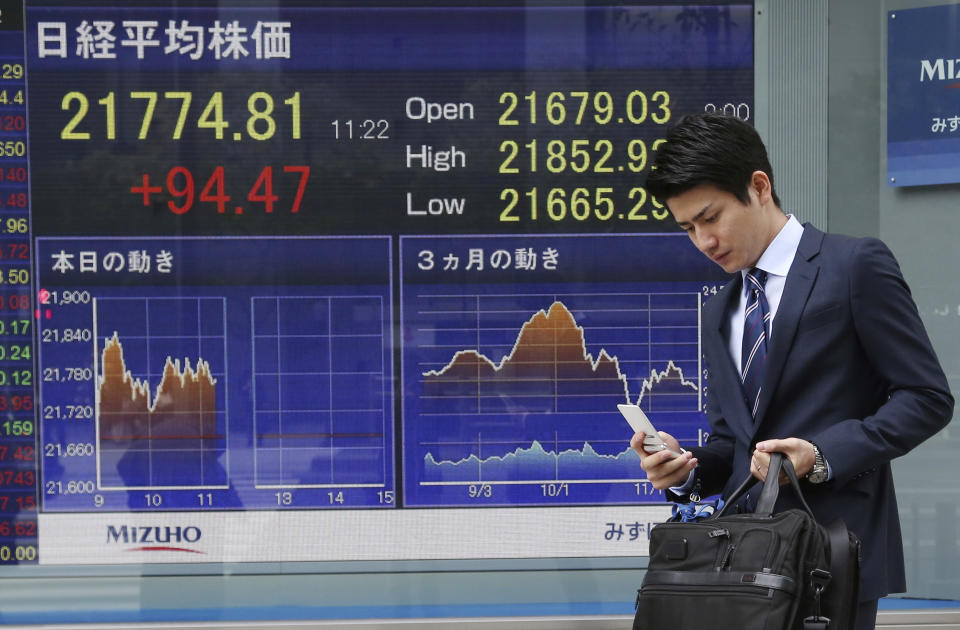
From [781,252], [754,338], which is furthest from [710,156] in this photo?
[754,338]

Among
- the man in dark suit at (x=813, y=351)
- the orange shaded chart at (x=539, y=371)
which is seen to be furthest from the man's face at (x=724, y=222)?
the orange shaded chart at (x=539, y=371)

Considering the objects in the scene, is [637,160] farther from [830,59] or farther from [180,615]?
[180,615]

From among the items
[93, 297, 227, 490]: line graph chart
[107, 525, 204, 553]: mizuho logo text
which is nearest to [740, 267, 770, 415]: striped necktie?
[93, 297, 227, 490]: line graph chart

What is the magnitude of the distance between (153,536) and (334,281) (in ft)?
4.17

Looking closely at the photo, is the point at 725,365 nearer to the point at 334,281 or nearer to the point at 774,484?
the point at 774,484

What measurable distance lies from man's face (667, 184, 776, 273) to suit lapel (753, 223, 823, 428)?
0.35 feet

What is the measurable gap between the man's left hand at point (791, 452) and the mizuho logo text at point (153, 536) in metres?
3.10

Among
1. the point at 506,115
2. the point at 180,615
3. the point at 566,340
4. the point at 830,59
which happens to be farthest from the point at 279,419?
the point at 830,59

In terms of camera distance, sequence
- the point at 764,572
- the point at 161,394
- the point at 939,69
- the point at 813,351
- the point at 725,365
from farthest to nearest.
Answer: the point at 939,69 < the point at 161,394 < the point at 725,365 < the point at 813,351 < the point at 764,572

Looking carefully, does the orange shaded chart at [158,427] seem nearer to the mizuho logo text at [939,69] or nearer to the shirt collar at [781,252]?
the shirt collar at [781,252]

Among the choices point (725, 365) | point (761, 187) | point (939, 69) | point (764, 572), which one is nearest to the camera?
point (764, 572)

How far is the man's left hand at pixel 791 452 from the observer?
6.91 ft

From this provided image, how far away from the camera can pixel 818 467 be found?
2135mm

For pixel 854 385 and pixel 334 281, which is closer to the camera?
pixel 854 385
